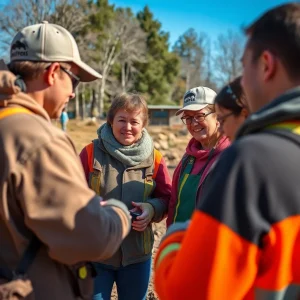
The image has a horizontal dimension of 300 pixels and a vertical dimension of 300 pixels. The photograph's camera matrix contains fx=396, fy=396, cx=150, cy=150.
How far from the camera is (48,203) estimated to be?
1.69m

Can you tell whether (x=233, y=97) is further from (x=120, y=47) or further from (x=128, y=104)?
(x=120, y=47)

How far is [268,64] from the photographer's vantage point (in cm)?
138

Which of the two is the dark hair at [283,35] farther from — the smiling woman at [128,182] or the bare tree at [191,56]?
the bare tree at [191,56]

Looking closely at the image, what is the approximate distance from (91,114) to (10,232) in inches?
1985

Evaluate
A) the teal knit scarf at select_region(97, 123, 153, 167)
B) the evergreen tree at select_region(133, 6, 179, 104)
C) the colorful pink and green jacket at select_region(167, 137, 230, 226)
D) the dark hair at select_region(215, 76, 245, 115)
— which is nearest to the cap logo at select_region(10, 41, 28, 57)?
the dark hair at select_region(215, 76, 245, 115)

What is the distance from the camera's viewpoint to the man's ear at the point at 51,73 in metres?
1.94

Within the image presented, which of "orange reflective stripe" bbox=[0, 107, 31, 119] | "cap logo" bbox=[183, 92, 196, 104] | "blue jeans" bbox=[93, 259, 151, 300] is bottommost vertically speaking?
"blue jeans" bbox=[93, 259, 151, 300]

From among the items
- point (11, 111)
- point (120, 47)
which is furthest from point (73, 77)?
point (120, 47)

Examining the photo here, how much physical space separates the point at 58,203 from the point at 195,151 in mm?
1769

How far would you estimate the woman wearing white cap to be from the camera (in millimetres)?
3141

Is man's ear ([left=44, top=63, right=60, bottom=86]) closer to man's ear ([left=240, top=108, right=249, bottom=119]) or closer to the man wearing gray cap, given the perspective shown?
the man wearing gray cap

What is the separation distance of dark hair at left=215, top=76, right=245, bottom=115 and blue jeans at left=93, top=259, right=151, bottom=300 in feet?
5.91

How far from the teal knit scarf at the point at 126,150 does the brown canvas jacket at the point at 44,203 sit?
1.41 meters

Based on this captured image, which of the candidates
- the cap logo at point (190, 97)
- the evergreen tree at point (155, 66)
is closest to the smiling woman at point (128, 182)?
the cap logo at point (190, 97)
